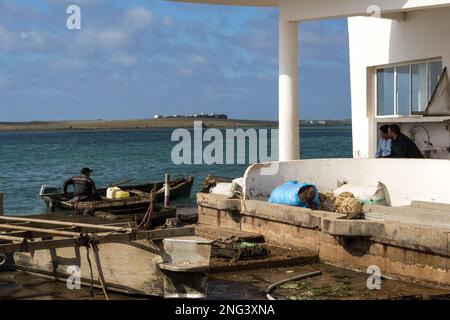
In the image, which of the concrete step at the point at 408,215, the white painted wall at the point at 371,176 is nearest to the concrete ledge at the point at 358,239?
the concrete step at the point at 408,215

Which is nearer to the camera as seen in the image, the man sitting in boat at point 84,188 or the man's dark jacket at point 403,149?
the man's dark jacket at point 403,149

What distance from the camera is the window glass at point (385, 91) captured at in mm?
19750

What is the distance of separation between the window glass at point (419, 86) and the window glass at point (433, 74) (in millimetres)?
178

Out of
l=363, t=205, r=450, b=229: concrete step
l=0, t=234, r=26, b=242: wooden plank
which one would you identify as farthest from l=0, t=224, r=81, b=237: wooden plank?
l=363, t=205, r=450, b=229: concrete step

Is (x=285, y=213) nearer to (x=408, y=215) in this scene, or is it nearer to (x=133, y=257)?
(x=408, y=215)

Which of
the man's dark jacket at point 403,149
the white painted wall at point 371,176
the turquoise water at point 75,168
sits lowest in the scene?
the turquoise water at point 75,168

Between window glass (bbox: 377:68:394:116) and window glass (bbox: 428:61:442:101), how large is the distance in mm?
1376

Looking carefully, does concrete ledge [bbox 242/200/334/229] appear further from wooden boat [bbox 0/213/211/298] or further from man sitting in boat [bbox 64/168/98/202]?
man sitting in boat [bbox 64/168/98/202]

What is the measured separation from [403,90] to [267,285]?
946 cm

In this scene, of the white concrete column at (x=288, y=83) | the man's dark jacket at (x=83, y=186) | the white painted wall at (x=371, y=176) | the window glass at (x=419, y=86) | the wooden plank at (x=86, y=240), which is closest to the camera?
the wooden plank at (x=86, y=240)

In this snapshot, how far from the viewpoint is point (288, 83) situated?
18.3m

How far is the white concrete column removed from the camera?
18281 millimetres

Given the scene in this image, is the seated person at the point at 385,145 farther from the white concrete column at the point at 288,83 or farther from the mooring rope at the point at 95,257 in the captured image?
the mooring rope at the point at 95,257

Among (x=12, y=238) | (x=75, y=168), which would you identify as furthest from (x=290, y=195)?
(x=75, y=168)
